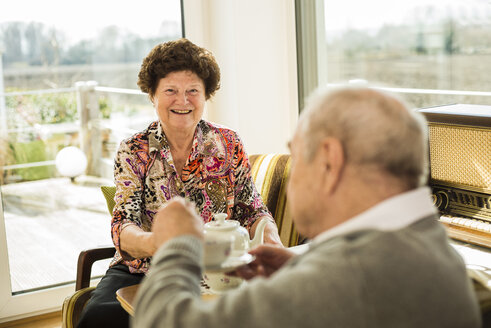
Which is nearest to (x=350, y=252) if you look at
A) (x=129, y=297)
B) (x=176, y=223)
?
(x=176, y=223)

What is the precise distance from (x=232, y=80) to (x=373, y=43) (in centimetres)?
80

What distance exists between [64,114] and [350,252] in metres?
2.55

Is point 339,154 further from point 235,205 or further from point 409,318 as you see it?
point 235,205

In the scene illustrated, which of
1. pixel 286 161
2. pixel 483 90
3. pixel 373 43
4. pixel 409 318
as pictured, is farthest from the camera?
pixel 373 43

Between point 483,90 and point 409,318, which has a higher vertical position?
point 483,90

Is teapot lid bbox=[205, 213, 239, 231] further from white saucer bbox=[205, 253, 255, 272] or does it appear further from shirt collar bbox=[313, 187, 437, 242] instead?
shirt collar bbox=[313, 187, 437, 242]

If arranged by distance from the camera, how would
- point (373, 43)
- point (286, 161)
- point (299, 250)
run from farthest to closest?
point (373, 43) → point (286, 161) → point (299, 250)

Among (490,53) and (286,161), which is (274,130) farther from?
(490,53)

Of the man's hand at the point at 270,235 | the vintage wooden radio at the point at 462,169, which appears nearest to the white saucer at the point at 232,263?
the man's hand at the point at 270,235

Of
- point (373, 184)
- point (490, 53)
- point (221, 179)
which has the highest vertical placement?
point (490, 53)

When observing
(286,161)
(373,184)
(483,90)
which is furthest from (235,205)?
(373,184)

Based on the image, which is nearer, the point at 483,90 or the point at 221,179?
the point at 221,179

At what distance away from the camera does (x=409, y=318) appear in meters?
0.86

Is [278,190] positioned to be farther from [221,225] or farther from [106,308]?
[221,225]
